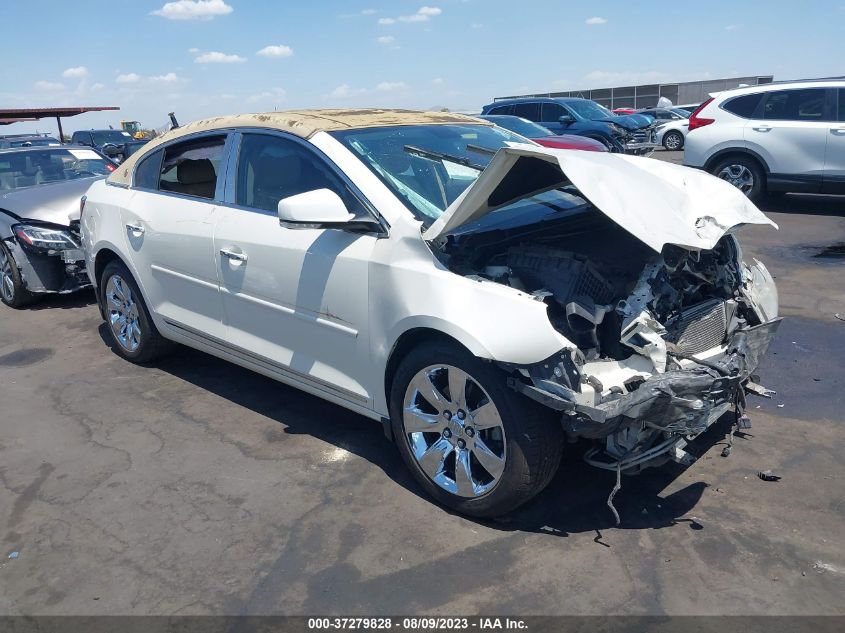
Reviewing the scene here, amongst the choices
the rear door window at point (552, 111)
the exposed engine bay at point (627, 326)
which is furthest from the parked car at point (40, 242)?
the rear door window at point (552, 111)

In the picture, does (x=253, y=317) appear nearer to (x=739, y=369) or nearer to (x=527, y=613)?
(x=527, y=613)

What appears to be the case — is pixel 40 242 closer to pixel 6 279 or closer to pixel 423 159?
pixel 6 279

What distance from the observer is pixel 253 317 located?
4121mm

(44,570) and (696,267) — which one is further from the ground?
(696,267)

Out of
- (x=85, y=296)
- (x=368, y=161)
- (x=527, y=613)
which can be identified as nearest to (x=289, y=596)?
(x=527, y=613)

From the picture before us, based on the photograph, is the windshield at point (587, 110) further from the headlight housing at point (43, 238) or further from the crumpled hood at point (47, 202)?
the headlight housing at point (43, 238)

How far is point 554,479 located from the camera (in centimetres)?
363

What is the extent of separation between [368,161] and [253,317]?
115cm

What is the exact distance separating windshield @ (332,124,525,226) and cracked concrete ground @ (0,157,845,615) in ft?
4.76

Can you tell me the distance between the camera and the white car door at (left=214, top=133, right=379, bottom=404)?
3.55m

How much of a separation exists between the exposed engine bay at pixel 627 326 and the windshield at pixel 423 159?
368 millimetres

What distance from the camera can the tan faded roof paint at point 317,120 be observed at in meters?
3.98

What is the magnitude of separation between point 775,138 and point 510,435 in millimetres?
9050

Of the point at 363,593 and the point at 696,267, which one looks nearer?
the point at 363,593
